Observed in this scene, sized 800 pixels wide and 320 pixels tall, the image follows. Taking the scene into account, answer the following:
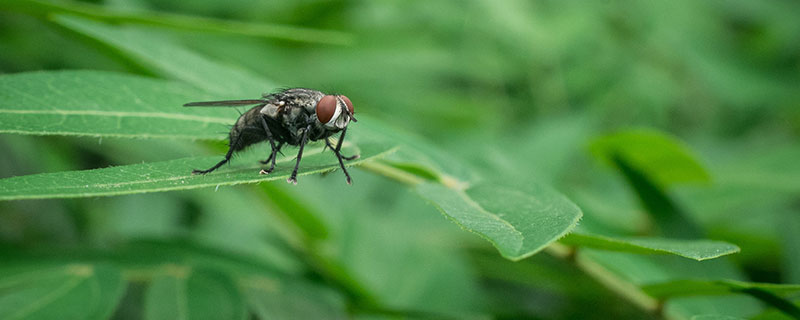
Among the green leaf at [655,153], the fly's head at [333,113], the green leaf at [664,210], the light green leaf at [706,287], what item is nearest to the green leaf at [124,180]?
the fly's head at [333,113]

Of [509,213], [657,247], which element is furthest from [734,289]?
[509,213]

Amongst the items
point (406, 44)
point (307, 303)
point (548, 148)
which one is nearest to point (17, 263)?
point (307, 303)

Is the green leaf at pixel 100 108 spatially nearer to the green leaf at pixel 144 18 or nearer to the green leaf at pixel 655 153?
the green leaf at pixel 144 18

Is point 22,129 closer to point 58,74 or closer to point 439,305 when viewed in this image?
point 58,74

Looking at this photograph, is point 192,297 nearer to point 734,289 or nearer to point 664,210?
point 734,289

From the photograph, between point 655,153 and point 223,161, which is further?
point 655,153

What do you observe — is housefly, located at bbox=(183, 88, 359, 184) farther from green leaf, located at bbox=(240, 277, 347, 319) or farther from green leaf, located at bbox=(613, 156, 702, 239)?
green leaf, located at bbox=(613, 156, 702, 239)

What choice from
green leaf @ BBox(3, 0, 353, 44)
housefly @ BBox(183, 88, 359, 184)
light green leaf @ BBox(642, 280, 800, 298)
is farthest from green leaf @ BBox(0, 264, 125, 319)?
light green leaf @ BBox(642, 280, 800, 298)
